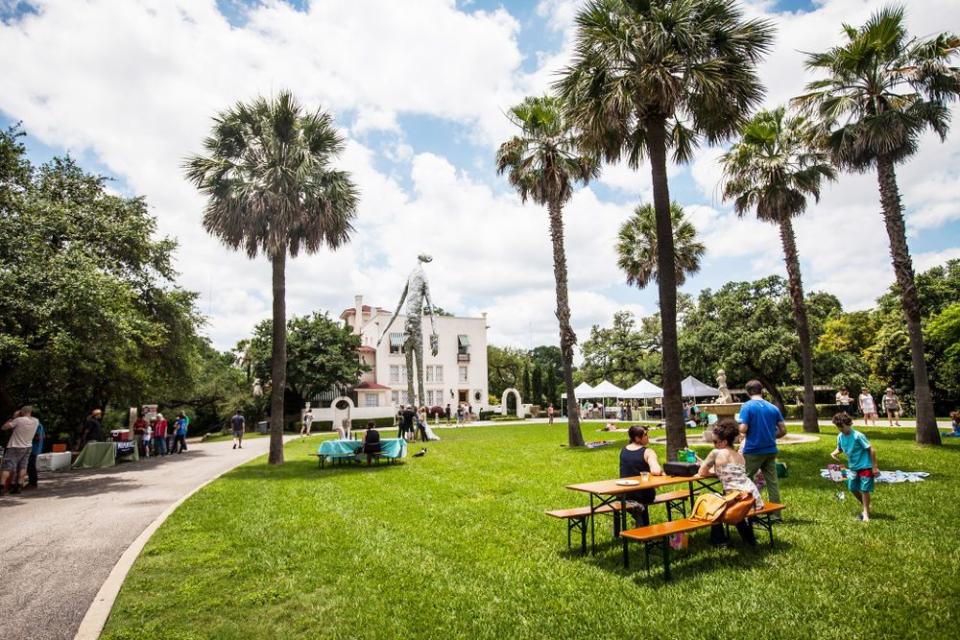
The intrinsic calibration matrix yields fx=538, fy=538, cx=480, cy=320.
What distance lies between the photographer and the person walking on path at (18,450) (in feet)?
36.9

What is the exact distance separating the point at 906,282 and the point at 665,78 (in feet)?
32.8

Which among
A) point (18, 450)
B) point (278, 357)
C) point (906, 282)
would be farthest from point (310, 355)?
point (906, 282)

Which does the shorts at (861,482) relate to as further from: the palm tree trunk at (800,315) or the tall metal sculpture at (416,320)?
the tall metal sculpture at (416,320)

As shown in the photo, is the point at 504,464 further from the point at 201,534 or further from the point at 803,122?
the point at 803,122

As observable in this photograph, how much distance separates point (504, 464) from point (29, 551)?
919 centimetres

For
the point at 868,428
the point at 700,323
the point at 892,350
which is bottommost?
the point at 868,428

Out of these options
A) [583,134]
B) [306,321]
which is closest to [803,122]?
[583,134]

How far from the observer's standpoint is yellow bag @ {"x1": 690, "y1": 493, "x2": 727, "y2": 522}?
539 centimetres

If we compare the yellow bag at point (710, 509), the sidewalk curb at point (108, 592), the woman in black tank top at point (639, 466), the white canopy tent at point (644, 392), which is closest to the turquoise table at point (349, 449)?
the sidewalk curb at point (108, 592)

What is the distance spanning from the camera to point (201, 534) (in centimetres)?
739

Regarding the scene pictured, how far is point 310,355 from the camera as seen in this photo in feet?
127

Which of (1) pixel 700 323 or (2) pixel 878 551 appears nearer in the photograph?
(2) pixel 878 551

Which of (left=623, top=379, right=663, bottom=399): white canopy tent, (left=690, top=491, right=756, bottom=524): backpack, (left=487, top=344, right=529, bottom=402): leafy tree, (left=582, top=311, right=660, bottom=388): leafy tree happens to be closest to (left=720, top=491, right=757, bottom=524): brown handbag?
(left=690, top=491, right=756, bottom=524): backpack

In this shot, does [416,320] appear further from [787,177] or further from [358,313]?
[358,313]
